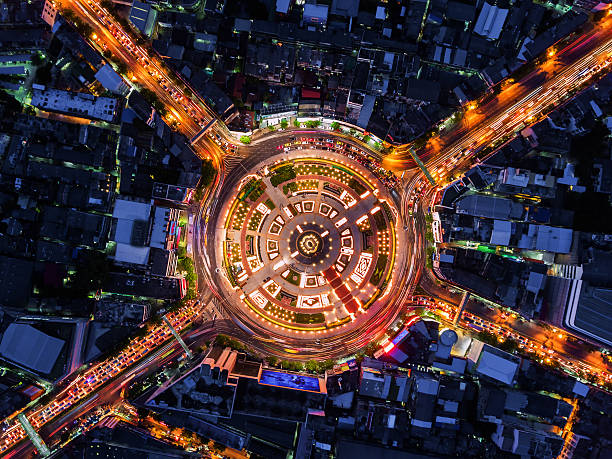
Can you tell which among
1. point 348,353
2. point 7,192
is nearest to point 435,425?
point 348,353

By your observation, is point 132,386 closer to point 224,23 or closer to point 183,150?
point 183,150

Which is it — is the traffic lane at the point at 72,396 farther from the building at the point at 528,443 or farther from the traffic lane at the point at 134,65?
the building at the point at 528,443

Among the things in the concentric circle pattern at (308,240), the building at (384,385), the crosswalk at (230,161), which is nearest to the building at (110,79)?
the crosswalk at (230,161)

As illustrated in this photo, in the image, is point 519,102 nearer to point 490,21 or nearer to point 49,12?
point 490,21

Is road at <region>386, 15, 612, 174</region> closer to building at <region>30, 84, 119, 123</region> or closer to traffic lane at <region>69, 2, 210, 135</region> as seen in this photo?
traffic lane at <region>69, 2, 210, 135</region>

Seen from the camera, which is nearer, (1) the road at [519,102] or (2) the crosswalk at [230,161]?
(1) the road at [519,102]

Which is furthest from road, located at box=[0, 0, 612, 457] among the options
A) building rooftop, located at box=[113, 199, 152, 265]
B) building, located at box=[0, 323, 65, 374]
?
building rooftop, located at box=[113, 199, 152, 265]
